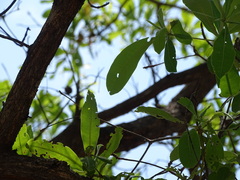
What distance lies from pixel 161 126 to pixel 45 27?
2.68 ft

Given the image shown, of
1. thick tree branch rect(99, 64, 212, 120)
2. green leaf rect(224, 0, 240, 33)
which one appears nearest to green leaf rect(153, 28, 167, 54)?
green leaf rect(224, 0, 240, 33)

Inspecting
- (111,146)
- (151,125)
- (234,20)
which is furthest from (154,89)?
(234,20)

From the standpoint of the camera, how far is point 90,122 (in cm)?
87

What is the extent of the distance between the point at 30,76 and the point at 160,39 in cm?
25

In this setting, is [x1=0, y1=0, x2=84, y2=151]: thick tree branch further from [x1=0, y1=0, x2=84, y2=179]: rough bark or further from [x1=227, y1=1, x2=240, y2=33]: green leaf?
[x1=227, y1=1, x2=240, y2=33]: green leaf

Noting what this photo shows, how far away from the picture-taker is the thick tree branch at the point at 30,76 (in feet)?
2.76

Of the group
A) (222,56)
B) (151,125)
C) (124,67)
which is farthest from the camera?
(151,125)

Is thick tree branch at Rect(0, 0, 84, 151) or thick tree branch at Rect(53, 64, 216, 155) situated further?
thick tree branch at Rect(53, 64, 216, 155)

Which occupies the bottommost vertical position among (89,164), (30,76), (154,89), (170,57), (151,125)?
(89,164)

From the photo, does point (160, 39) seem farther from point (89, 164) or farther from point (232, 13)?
point (89, 164)

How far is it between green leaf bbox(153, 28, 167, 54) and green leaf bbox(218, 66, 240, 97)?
0.42 feet

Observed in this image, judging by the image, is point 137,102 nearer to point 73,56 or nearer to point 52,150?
point 73,56

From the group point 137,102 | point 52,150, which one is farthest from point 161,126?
point 52,150

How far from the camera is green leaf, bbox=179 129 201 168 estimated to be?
2.65ft
